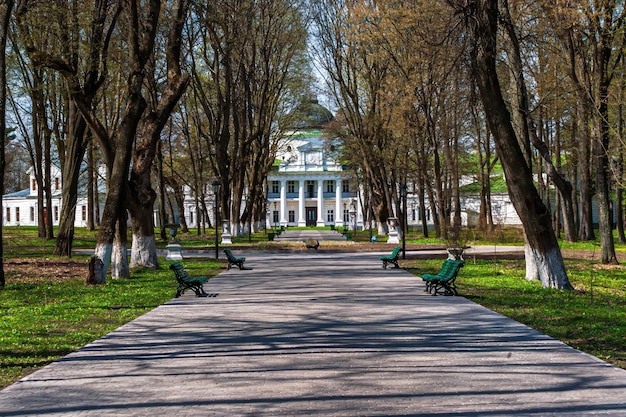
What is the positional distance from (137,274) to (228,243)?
1587 centimetres

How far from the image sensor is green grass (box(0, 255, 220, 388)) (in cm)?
838

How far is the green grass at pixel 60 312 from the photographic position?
838 cm

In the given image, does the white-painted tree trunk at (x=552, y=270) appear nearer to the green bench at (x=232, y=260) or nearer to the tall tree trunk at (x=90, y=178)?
the green bench at (x=232, y=260)

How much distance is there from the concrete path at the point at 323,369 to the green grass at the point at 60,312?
0.39 meters

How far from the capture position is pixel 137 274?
63.6ft

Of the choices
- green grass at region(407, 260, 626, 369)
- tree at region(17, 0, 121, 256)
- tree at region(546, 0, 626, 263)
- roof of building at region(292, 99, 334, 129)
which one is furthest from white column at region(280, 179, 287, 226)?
green grass at region(407, 260, 626, 369)

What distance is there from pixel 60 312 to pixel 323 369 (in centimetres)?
658

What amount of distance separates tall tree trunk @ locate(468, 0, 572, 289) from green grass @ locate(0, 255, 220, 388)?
25.7 ft

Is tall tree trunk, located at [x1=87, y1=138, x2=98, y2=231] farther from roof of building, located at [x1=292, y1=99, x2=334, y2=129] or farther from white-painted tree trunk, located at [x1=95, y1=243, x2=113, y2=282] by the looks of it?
white-painted tree trunk, located at [x1=95, y1=243, x2=113, y2=282]

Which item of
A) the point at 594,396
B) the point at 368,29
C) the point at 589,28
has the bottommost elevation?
the point at 594,396

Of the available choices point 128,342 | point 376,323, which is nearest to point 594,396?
point 376,323

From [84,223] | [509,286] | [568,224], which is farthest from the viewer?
[84,223]

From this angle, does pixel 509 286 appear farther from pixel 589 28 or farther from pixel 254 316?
pixel 589 28

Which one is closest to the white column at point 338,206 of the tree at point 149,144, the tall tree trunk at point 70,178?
the tall tree trunk at point 70,178
